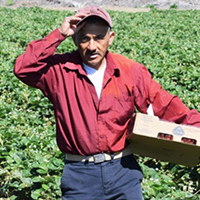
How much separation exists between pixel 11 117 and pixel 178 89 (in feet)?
9.20

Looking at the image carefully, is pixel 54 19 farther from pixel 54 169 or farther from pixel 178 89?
pixel 54 169

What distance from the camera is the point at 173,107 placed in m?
2.70

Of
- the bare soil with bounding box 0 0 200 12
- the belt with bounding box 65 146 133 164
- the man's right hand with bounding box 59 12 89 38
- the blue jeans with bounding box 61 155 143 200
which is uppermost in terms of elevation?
the bare soil with bounding box 0 0 200 12

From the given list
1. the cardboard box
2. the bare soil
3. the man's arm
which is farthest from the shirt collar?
the bare soil

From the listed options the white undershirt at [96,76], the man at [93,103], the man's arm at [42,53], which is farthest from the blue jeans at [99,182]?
the man's arm at [42,53]

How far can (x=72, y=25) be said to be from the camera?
2.66 meters

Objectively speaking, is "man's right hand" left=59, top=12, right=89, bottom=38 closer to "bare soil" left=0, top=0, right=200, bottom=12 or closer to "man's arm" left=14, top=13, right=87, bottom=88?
"man's arm" left=14, top=13, right=87, bottom=88

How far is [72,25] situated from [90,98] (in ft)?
1.58

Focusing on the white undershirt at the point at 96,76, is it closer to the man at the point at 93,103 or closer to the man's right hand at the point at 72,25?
the man at the point at 93,103

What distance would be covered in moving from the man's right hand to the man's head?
0.09 feet

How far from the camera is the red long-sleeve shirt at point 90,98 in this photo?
262 centimetres

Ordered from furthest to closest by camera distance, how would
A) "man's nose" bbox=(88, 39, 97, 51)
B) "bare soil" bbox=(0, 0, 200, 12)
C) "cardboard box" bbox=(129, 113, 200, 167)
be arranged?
"bare soil" bbox=(0, 0, 200, 12) < "man's nose" bbox=(88, 39, 97, 51) < "cardboard box" bbox=(129, 113, 200, 167)

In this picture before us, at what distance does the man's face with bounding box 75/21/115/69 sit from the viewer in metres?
2.63

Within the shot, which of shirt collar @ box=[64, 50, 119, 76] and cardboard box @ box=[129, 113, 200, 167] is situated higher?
shirt collar @ box=[64, 50, 119, 76]
